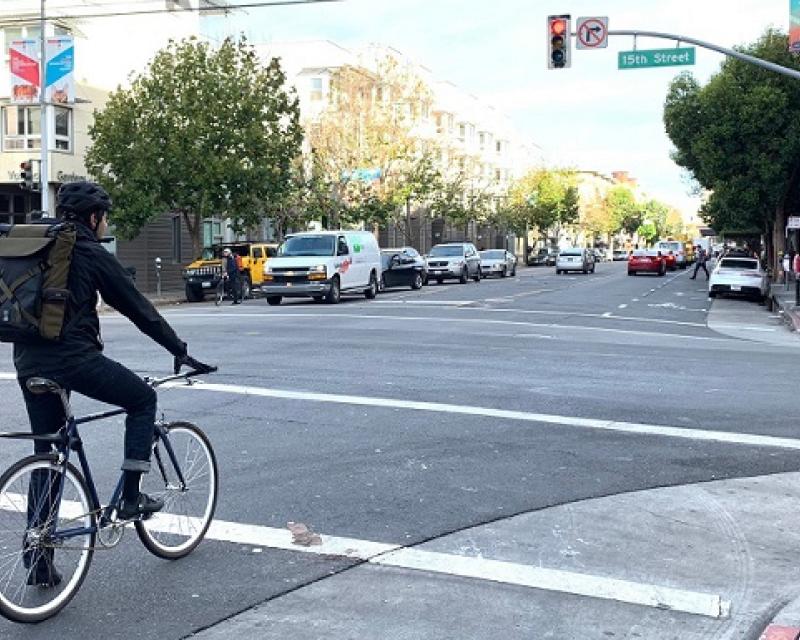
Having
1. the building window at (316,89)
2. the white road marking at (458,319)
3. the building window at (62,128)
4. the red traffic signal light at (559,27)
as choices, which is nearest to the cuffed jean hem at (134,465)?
the white road marking at (458,319)

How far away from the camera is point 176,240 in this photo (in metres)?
44.8

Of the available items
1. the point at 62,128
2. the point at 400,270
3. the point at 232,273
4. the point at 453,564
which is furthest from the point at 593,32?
the point at 62,128

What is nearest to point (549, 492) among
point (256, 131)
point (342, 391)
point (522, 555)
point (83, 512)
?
point (522, 555)

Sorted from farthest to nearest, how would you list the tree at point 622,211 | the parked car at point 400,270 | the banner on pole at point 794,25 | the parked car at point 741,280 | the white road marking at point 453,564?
the tree at point 622,211 → the parked car at point 400,270 → the parked car at point 741,280 → the banner on pole at point 794,25 → the white road marking at point 453,564

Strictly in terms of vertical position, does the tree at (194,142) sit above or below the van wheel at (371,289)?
above

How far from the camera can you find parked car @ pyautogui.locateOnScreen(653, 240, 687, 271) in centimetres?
6428

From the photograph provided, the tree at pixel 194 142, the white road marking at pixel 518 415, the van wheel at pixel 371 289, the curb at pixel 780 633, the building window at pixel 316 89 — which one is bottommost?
the curb at pixel 780 633

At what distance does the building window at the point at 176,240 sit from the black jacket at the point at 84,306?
40.4 m

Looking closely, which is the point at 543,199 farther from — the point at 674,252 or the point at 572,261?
the point at 572,261

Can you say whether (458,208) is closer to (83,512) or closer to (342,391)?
(342,391)

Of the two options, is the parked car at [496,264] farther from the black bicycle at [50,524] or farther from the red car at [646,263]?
the black bicycle at [50,524]

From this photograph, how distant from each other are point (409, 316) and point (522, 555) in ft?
55.9

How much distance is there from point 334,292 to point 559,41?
983cm

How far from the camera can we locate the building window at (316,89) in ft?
196
